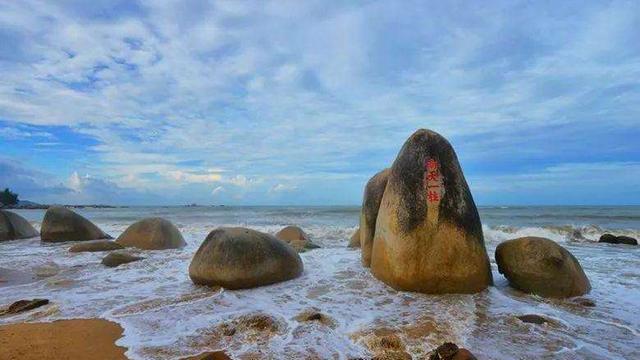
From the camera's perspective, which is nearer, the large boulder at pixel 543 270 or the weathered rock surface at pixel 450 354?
the weathered rock surface at pixel 450 354

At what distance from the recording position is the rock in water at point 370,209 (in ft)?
29.3

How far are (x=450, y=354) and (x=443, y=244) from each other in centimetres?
288

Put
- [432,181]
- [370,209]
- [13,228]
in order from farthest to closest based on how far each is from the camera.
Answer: [13,228], [370,209], [432,181]

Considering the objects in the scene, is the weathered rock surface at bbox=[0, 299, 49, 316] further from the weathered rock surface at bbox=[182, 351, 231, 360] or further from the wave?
the wave

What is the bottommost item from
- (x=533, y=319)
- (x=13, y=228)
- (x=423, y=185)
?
(x=533, y=319)

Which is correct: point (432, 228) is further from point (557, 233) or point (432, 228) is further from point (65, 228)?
point (557, 233)

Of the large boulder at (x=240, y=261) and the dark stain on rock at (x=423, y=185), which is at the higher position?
the dark stain on rock at (x=423, y=185)

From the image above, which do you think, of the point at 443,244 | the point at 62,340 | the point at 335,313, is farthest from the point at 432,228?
the point at 62,340

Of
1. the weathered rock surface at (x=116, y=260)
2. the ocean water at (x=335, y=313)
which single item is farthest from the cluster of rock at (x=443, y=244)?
the weathered rock surface at (x=116, y=260)

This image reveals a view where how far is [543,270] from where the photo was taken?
688 centimetres

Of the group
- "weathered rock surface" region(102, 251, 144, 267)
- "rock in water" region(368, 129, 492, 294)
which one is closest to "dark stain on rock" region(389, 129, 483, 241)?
"rock in water" region(368, 129, 492, 294)

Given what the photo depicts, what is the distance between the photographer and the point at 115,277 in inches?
332

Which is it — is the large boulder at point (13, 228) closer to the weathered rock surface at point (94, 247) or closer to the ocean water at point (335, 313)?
the weathered rock surface at point (94, 247)

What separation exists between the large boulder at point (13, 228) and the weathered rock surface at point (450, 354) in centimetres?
1705
